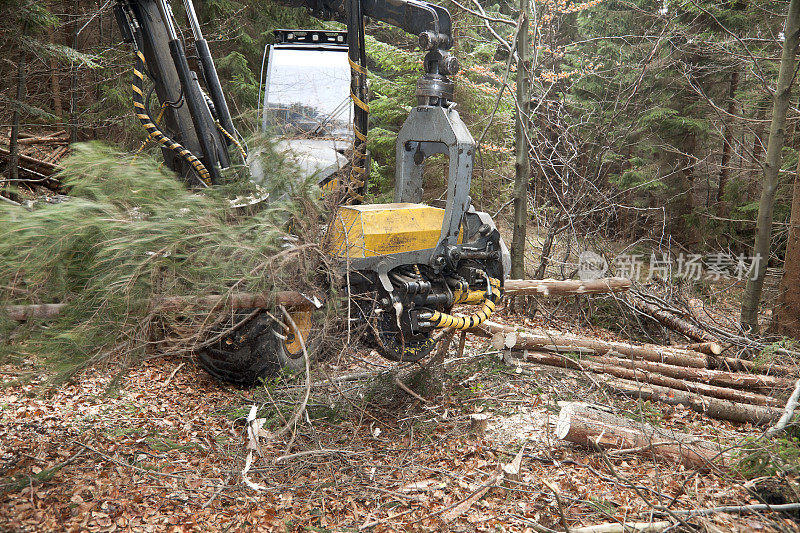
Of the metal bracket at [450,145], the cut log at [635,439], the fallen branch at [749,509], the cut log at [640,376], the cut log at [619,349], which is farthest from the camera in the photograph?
the cut log at [619,349]

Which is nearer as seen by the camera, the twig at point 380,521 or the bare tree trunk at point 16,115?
the twig at point 380,521

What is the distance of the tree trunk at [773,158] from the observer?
790 centimetres

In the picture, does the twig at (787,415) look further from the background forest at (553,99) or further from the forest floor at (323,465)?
the background forest at (553,99)

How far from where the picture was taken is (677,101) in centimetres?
1436

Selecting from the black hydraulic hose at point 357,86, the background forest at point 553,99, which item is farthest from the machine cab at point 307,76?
the background forest at point 553,99

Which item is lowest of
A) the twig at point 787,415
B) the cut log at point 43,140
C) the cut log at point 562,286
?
the twig at point 787,415

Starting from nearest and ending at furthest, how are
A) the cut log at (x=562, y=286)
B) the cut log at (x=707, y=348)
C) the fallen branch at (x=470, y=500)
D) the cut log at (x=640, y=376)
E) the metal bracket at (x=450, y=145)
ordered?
the fallen branch at (x=470, y=500)
the metal bracket at (x=450, y=145)
the cut log at (x=640, y=376)
the cut log at (x=707, y=348)
the cut log at (x=562, y=286)

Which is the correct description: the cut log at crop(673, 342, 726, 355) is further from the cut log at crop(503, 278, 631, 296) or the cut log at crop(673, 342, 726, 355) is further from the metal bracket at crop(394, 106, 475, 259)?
the metal bracket at crop(394, 106, 475, 259)

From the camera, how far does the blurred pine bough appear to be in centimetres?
325

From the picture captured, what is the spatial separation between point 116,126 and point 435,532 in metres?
10.9

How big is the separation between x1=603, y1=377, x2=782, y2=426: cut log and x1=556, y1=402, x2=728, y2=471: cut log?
2.99 feet

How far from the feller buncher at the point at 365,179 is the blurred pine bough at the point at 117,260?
2.64 feet
